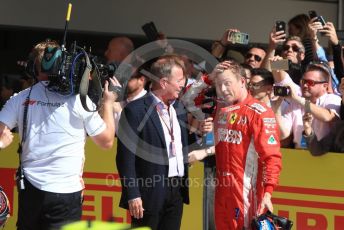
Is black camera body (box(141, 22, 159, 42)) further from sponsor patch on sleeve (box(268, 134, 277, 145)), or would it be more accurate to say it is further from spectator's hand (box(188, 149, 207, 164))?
sponsor patch on sleeve (box(268, 134, 277, 145))

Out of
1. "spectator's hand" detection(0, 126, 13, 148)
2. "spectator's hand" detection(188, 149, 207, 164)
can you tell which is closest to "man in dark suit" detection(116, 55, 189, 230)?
"spectator's hand" detection(188, 149, 207, 164)

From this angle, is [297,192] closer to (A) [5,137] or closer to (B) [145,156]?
(B) [145,156]

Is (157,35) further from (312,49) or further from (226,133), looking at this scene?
(226,133)

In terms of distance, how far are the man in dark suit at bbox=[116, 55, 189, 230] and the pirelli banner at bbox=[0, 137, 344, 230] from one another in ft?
3.58

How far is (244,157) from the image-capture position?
602cm

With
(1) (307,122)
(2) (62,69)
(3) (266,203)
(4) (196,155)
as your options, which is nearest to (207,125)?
(4) (196,155)

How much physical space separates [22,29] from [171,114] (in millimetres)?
5425

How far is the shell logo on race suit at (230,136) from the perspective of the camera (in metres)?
6.00

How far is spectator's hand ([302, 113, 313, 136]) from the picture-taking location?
23.2 ft

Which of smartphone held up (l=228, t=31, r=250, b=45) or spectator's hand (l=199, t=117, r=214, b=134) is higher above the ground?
smartphone held up (l=228, t=31, r=250, b=45)

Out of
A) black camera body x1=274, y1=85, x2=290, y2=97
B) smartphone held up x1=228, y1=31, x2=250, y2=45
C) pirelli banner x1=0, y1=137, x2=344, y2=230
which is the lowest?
pirelli banner x1=0, y1=137, x2=344, y2=230

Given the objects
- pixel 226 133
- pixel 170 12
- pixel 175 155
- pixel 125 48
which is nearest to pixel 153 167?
pixel 175 155

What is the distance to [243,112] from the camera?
6.05m

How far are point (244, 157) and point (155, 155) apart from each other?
76 cm
